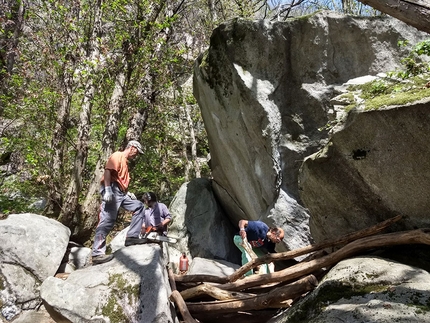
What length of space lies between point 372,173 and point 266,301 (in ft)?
6.74

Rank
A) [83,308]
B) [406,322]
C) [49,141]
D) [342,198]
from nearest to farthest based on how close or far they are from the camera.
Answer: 1. [406,322]
2. [83,308]
3. [342,198]
4. [49,141]

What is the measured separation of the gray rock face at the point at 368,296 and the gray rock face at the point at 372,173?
0.82 metres

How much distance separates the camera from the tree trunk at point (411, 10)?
2951 millimetres

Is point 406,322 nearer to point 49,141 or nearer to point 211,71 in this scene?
point 211,71

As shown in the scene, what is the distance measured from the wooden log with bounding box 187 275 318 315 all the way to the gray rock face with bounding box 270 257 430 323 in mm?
328

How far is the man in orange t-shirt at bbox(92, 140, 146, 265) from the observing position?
5.54 metres

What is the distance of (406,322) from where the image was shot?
2.75m

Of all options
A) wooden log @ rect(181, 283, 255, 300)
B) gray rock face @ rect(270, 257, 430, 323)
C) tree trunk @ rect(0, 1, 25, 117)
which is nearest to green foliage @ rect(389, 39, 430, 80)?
gray rock face @ rect(270, 257, 430, 323)

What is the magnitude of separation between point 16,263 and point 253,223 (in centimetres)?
385

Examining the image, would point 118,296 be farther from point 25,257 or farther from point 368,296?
point 368,296

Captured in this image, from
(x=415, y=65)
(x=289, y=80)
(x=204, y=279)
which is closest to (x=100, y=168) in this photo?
(x=204, y=279)

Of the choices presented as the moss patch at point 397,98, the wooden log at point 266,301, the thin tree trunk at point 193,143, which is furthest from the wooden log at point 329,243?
the thin tree trunk at point 193,143

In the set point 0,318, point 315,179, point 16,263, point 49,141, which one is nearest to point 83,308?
point 0,318

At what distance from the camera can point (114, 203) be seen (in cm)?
576
